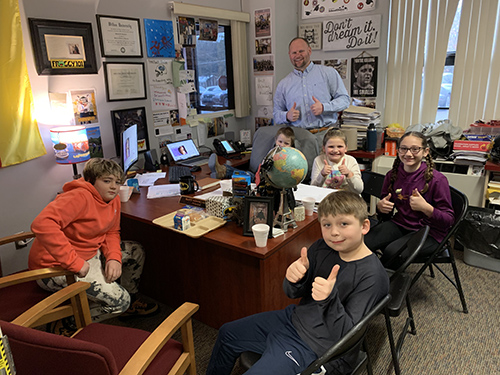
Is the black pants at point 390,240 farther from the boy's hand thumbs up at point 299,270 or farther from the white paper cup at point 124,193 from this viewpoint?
the white paper cup at point 124,193

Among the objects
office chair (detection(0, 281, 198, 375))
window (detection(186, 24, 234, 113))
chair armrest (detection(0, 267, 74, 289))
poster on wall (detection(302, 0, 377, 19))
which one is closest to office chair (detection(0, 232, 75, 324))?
chair armrest (detection(0, 267, 74, 289))

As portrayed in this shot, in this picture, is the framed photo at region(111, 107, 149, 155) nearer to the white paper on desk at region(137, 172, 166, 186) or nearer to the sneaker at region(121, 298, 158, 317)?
the white paper on desk at region(137, 172, 166, 186)

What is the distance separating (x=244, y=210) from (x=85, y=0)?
2.21 metres

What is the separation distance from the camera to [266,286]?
192cm

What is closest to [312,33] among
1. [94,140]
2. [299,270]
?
[94,140]

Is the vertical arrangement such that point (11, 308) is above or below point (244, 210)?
below

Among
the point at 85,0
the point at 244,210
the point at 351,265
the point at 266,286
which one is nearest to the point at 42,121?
the point at 85,0

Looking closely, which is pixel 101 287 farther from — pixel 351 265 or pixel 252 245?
pixel 351 265

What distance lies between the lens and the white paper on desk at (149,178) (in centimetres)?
288

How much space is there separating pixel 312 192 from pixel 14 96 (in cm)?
210

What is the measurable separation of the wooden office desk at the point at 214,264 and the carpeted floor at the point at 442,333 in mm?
188

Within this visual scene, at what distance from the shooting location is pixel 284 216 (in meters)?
1.97

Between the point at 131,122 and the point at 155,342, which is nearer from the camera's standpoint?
the point at 155,342

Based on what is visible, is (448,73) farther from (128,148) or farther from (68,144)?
(68,144)
